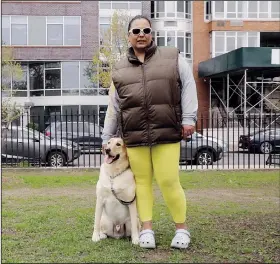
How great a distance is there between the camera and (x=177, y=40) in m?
40.6

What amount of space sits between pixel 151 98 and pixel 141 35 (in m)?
0.65

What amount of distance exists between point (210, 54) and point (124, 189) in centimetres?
3627

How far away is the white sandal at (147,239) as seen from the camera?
5.17 meters

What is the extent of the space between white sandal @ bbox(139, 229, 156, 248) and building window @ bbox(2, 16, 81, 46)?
3401 cm

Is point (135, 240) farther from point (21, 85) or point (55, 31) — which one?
point (21, 85)

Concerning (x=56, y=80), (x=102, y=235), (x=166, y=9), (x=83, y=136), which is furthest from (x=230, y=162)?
(x=166, y=9)

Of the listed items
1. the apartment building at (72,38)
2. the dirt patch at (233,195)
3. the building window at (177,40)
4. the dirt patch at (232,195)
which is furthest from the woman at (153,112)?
the building window at (177,40)

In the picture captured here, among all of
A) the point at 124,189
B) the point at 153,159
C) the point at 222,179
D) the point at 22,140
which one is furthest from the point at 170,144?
the point at 22,140

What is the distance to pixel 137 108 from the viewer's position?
5.10 m

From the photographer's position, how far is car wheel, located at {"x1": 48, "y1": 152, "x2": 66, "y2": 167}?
54.3 ft

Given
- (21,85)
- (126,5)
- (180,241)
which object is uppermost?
(126,5)

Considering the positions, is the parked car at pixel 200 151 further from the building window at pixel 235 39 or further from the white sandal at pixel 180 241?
the building window at pixel 235 39

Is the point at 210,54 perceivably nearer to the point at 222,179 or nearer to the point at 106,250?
the point at 222,179

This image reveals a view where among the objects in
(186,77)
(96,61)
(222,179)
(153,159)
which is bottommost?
(222,179)
